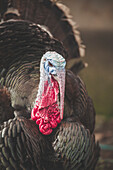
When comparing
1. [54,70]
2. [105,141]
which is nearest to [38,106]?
[54,70]

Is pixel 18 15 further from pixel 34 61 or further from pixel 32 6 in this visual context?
pixel 34 61

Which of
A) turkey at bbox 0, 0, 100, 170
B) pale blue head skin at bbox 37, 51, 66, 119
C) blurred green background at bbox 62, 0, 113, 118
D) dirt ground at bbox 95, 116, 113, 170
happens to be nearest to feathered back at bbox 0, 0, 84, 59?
turkey at bbox 0, 0, 100, 170

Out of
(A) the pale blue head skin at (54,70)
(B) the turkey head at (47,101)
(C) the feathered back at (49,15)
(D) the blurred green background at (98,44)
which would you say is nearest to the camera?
(A) the pale blue head skin at (54,70)

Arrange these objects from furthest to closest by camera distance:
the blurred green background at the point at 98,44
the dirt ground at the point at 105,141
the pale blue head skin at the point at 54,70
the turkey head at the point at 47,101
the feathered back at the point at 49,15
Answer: the blurred green background at the point at 98,44, the dirt ground at the point at 105,141, the feathered back at the point at 49,15, the turkey head at the point at 47,101, the pale blue head skin at the point at 54,70

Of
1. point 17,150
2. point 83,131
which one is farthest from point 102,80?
point 17,150

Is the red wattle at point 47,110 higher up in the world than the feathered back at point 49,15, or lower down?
lower down

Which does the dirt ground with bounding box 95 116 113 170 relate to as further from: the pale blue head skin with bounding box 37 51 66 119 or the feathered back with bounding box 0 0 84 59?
the pale blue head skin with bounding box 37 51 66 119

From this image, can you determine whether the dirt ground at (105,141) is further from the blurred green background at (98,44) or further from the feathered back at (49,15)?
the feathered back at (49,15)

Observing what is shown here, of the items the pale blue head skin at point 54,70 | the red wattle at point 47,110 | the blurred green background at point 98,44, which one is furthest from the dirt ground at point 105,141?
the pale blue head skin at point 54,70
